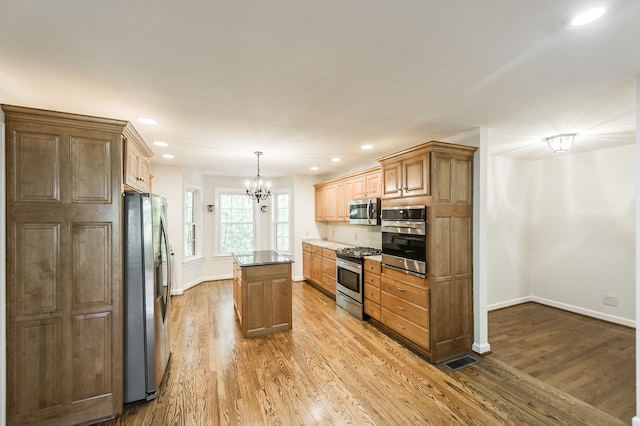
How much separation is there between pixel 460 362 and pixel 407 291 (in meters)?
0.89

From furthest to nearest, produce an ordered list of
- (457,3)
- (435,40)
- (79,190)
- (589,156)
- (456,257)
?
(589,156) < (456,257) < (79,190) < (435,40) < (457,3)

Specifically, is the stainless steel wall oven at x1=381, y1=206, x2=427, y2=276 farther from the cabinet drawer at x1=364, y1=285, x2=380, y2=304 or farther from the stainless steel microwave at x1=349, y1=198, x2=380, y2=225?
the stainless steel microwave at x1=349, y1=198, x2=380, y2=225

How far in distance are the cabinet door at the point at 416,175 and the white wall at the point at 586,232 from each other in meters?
3.33

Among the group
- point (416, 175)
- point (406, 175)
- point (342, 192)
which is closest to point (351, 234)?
point (342, 192)

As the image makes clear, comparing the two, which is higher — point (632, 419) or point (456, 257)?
point (456, 257)

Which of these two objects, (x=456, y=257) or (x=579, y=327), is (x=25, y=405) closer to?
(x=456, y=257)

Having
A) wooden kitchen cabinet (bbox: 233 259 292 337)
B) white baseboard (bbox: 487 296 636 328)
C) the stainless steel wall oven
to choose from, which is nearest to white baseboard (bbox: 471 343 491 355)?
the stainless steel wall oven

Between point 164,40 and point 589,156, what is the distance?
5860 mm

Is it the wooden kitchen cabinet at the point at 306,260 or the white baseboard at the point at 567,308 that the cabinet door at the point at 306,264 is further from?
the white baseboard at the point at 567,308

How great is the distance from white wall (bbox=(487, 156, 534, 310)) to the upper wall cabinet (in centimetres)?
200

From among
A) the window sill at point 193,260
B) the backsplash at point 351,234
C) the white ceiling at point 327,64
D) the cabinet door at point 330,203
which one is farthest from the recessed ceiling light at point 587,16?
the window sill at point 193,260

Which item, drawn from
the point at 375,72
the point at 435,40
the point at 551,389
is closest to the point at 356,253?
the point at 551,389

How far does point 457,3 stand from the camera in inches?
48.2

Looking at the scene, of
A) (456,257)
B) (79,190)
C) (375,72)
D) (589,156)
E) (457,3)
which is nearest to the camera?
(457,3)
